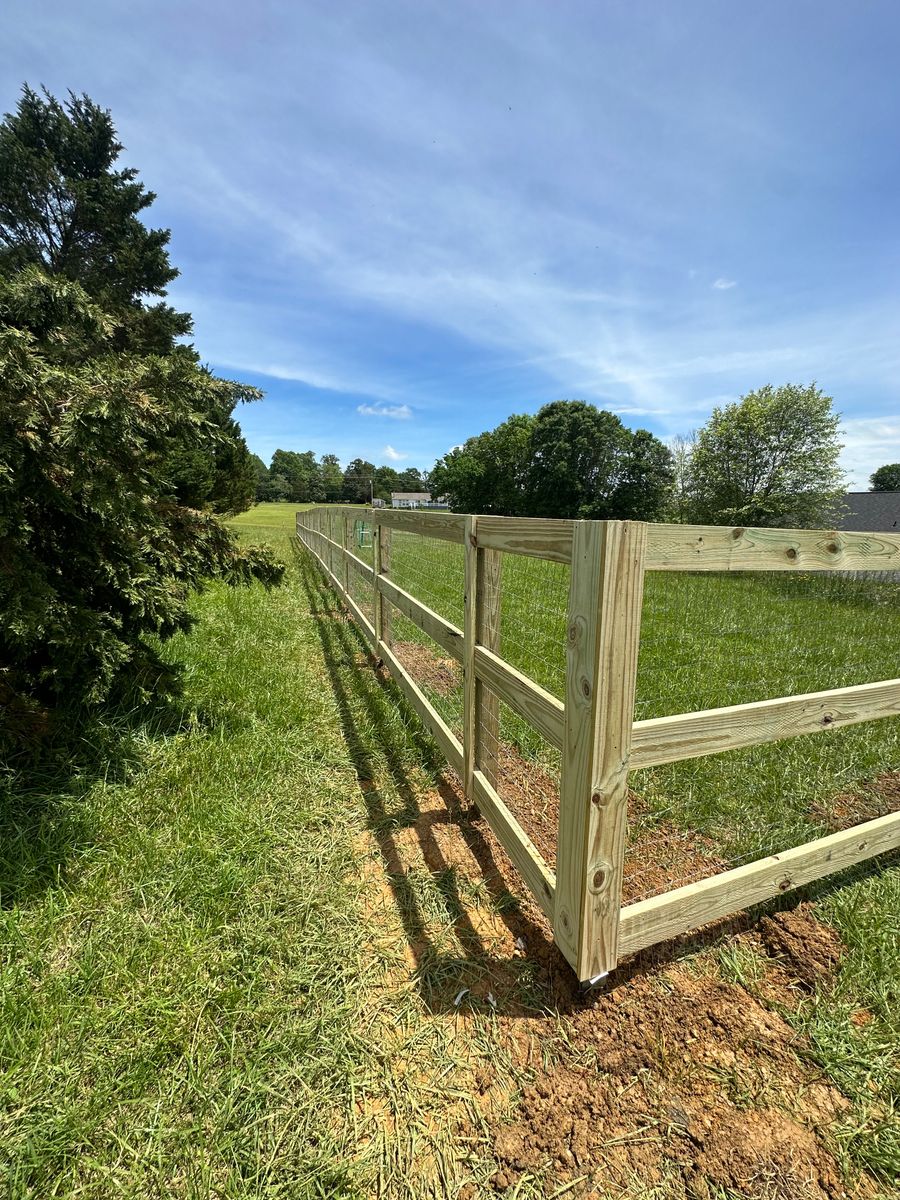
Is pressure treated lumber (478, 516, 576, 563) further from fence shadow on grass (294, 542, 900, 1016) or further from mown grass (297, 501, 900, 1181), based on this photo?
fence shadow on grass (294, 542, 900, 1016)

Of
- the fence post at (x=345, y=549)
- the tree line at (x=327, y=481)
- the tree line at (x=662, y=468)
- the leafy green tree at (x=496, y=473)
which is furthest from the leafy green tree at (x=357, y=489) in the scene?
the fence post at (x=345, y=549)

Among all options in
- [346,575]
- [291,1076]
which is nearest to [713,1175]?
[291,1076]

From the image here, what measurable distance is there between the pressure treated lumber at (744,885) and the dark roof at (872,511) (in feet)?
72.8

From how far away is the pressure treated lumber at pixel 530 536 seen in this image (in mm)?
1460

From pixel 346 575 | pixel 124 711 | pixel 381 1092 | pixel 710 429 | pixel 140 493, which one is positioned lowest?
pixel 381 1092

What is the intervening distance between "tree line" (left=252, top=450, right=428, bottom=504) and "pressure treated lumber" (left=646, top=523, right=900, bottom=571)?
7221cm

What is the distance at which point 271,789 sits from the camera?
8.77ft

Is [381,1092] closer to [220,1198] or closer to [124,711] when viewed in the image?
[220,1198]

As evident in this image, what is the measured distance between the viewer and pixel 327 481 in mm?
89750

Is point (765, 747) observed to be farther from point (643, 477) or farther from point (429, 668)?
point (643, 477)

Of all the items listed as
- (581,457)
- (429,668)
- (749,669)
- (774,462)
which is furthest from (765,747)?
(581,457)

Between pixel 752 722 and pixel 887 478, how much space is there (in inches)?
3369

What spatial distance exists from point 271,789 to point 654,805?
2.12m

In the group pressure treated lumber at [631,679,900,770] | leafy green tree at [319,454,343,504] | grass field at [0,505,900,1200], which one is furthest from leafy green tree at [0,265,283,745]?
leafy green tree at [319,454,343,504]
